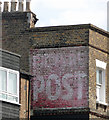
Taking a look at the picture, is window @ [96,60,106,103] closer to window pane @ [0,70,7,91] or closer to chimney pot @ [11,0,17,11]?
chimney pot @ [11,0,17,11]

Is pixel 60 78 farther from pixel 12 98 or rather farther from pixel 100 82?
pixel 12 98

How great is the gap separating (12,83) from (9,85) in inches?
15.1

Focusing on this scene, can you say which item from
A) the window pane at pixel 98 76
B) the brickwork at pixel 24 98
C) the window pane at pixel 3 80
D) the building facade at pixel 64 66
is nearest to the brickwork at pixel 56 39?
the building facade at pixel 64 66

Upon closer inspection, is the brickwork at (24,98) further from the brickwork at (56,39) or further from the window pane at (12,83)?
the brickwork at (56,39)

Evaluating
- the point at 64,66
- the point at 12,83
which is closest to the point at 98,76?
the point at 64,66

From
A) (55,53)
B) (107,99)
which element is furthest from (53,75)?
(107,99)

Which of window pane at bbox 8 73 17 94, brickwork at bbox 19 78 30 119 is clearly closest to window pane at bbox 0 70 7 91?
window pane at bbox 8 73 17 94

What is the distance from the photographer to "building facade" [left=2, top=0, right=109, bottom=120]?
36781mm

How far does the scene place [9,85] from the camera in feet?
112

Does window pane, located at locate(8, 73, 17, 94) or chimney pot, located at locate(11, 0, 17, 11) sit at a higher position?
chimney pot, located at locate(11, 0, 17, 11)

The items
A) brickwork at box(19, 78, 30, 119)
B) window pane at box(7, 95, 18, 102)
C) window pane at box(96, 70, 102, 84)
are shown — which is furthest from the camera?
window pane at box(96, 70, 102, 84)

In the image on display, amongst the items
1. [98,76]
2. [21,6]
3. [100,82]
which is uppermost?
[21,6]

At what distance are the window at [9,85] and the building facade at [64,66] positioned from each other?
3.00 meters

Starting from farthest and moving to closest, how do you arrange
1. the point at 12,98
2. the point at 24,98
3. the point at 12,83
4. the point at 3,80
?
1. the point at 24,98
2. the point at 12,83
3. the point at 12,98
4. the point at 3,80
